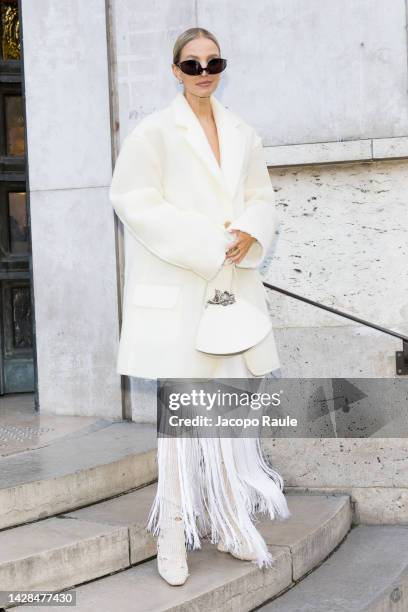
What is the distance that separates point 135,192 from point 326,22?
2360mm

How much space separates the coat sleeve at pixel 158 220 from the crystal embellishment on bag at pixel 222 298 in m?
0.10

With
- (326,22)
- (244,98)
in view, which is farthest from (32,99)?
(326,22)

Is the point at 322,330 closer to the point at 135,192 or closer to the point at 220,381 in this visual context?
the point at 220,381

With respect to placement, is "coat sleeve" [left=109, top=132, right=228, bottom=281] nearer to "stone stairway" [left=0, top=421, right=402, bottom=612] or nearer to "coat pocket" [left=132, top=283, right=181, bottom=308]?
"coat pocket" [left=132, top=283, right=181, bottom=308]

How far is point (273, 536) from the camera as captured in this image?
416 cm

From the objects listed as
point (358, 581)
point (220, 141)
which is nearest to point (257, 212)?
point (220, 141)

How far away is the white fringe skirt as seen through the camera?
3521 millimetres

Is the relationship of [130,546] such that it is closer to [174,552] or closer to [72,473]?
[174,552]

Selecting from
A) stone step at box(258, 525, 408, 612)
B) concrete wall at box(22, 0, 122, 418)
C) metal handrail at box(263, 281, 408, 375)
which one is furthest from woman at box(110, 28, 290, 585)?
concrete wall at box(22, 0, 122, 418)

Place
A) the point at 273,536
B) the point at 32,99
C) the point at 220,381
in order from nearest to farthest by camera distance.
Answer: the point at 220,381 → the point at 273,536 → the point at 32,99

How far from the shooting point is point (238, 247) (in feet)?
11.3

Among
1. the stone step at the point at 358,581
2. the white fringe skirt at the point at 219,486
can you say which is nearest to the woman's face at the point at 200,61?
the white fringe skirt at the point at 219,486

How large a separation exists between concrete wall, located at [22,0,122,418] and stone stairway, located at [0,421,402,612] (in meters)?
0.89

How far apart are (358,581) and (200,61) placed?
2.31 metres
